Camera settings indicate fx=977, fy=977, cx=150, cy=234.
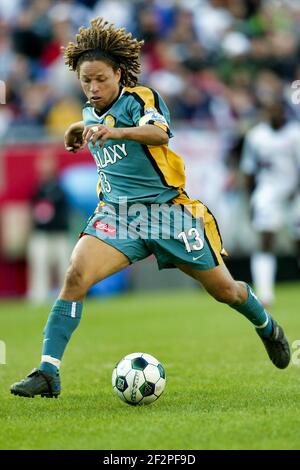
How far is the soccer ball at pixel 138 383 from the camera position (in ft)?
20.0

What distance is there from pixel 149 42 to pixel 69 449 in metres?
13.2

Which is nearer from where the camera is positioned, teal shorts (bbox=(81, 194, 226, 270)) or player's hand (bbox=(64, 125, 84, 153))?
teal shorts (bbox=(81, 194, 226, 270))

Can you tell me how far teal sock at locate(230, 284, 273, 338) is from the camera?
6.80 meters

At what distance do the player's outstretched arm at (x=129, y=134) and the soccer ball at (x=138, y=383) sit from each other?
1437 mm

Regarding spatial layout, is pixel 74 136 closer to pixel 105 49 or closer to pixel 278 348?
pixel 105 49

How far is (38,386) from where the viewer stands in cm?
609

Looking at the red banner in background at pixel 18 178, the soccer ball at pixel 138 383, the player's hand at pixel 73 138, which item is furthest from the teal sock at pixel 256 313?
the red banner in background at pixel 18 178

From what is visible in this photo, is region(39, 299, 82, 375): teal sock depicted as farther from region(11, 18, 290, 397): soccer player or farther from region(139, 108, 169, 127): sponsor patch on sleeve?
region(139, 108, 169, 127): sponsor patch on sleeve

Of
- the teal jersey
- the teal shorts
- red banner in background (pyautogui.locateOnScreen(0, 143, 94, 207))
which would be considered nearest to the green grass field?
the teal shorts

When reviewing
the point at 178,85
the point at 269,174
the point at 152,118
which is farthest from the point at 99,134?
the point at 178,85

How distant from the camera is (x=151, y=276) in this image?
1605 cm

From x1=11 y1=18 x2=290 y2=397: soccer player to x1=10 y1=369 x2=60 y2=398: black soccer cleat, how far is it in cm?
10

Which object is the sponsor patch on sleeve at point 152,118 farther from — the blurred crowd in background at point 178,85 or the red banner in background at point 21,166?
the red banner in background at point 21,166

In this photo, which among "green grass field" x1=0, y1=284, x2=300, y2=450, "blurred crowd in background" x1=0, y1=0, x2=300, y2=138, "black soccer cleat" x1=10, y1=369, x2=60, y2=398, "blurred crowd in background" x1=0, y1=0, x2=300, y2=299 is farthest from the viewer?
"blurred crowd in background" x1=0, y1=0, x2=300, y2=138
